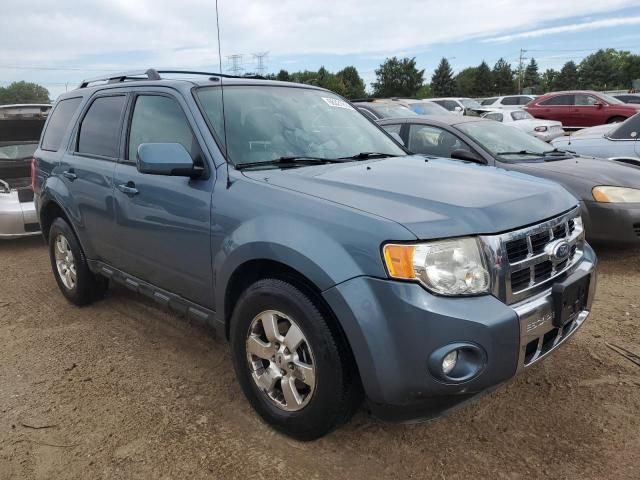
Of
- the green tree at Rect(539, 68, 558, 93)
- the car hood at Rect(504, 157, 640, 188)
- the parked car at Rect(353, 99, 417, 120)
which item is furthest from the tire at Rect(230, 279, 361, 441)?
the green tree at Rect(539, 68, 558, 93)

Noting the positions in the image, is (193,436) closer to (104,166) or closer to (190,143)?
(190,143)

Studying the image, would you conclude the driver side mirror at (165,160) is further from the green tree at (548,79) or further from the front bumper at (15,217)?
the green tree at (548,79)

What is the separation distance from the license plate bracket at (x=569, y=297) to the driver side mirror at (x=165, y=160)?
1954mm

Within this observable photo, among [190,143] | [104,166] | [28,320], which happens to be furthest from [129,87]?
[28,320]

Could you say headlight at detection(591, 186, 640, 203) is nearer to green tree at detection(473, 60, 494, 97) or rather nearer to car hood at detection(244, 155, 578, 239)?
car hood at detection(244, 155, 578, 239)

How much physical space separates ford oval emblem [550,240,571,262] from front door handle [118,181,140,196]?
Result: 2479 millimetres

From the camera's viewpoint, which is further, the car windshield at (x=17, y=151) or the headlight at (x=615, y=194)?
the car windshield at (x=17, y=151)

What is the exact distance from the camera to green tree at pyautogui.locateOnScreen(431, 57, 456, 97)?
76188 mm

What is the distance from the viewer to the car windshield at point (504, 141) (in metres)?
5.97

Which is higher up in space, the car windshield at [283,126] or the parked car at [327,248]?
the car windshield at [283,126]

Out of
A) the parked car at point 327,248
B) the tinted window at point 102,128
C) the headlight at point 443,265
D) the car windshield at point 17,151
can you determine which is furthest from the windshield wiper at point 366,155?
the car windshield at point 17,151

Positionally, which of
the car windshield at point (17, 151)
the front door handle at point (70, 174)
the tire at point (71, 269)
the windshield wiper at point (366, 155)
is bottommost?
the tire at point (71, 269)

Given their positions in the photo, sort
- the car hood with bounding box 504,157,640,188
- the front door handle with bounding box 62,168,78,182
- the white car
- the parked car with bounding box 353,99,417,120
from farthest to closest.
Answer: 1. the white car
2. the parked car with bounding box 353,99,417,120
3. the car hood with bounding box 504,157,640,188
4. the front door handle with bounding box 62,168,78,182

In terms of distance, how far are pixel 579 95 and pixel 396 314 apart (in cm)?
1819
